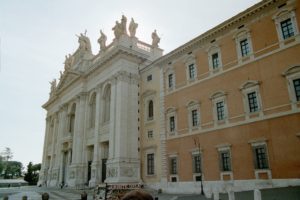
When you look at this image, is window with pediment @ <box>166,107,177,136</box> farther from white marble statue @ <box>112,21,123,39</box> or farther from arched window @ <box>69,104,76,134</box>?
arched window @ <box>69,104,76,134</box>

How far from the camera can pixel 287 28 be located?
57.3 feet

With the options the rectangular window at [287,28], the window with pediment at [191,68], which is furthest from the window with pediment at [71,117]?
the rectangular window at [287,28]

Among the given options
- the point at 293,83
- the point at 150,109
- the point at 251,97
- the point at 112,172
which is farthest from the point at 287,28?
the point at 112,172

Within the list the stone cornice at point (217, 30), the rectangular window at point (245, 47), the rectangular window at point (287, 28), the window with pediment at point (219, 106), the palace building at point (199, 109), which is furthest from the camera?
the window with pediment at point (219, 106)

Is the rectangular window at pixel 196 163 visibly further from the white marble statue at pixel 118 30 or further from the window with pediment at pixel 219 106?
the white marble statue at pixel 118 30

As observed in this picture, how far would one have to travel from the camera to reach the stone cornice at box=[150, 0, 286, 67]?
61.9ft

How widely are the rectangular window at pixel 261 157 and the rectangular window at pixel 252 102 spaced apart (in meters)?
2.62

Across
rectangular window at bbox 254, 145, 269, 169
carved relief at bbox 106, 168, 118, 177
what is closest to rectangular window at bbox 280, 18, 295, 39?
rectangular window at bbox 254, 145, 269, 169

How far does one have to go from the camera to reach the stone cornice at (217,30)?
61.9 ft

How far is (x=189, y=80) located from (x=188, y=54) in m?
2.45

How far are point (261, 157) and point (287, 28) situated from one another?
Answer: 27.9ft

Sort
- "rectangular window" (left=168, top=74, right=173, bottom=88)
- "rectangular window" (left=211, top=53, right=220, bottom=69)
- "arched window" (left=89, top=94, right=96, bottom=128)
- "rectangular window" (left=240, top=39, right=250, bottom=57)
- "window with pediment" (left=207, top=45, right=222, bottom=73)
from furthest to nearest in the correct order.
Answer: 1. "arched window" (left=89, top=94, right=96, bottom=128)
2. "rectangular window" (left=168, top=74, right=173, bottom=88)
3. "rectangular window" (left=211, top=53, right=220, bottom=69)
4. "window with pediment" (left=207, top=45, right=222, bottom=73)
5. "rectangular window" (left=240, top=39, right=250, bottom=57)

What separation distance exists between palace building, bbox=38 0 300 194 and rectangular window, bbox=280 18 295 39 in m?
0.07

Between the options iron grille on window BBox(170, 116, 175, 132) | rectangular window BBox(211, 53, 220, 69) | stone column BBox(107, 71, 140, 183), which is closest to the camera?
A: rectangular window BBox(211, 53, 220, 69)
